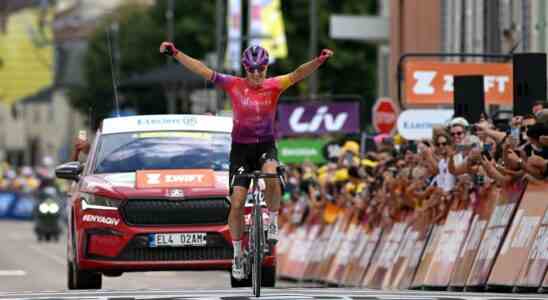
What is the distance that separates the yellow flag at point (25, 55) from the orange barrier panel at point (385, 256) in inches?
5251

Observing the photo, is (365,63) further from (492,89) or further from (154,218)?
(154,218)

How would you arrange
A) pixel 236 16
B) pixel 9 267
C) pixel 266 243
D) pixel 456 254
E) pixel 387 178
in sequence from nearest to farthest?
pixel 266 243 → pixel 456 254 → pixel 387 178 → pixel 9 267 → pixel 236 16

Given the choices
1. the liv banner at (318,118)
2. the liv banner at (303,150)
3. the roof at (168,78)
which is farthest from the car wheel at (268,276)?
the roof at (168,78)

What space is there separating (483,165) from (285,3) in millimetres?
64034

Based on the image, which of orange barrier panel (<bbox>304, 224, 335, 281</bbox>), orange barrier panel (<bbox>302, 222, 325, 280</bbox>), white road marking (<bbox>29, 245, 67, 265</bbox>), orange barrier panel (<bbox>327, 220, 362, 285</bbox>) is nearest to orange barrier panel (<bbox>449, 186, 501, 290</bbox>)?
orange barrier panel (<bbox>327, 220, 362, 285</bbox>)

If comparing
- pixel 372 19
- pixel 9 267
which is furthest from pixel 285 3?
pixel 9 267

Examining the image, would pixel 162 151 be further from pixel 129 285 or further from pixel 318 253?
pixel 318 253

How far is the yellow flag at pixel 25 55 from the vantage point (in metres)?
160

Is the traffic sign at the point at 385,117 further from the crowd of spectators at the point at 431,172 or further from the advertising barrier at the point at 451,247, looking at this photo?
the advertising barrier at the point at 451,247

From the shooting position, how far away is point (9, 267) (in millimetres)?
33875

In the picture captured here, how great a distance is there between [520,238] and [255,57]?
3.47 m

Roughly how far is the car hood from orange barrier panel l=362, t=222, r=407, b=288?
18.8ft

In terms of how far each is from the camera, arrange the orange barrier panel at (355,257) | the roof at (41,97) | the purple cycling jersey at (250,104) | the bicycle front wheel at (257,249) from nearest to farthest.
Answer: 1. the bicycle front wheel at (257,249)
2. the purple cycling jersey at (250,104)
3. the orange barrier panel at (355,257)
4. the roof at (41,97)

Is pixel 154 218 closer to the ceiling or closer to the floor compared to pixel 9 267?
closer to the ceiling
